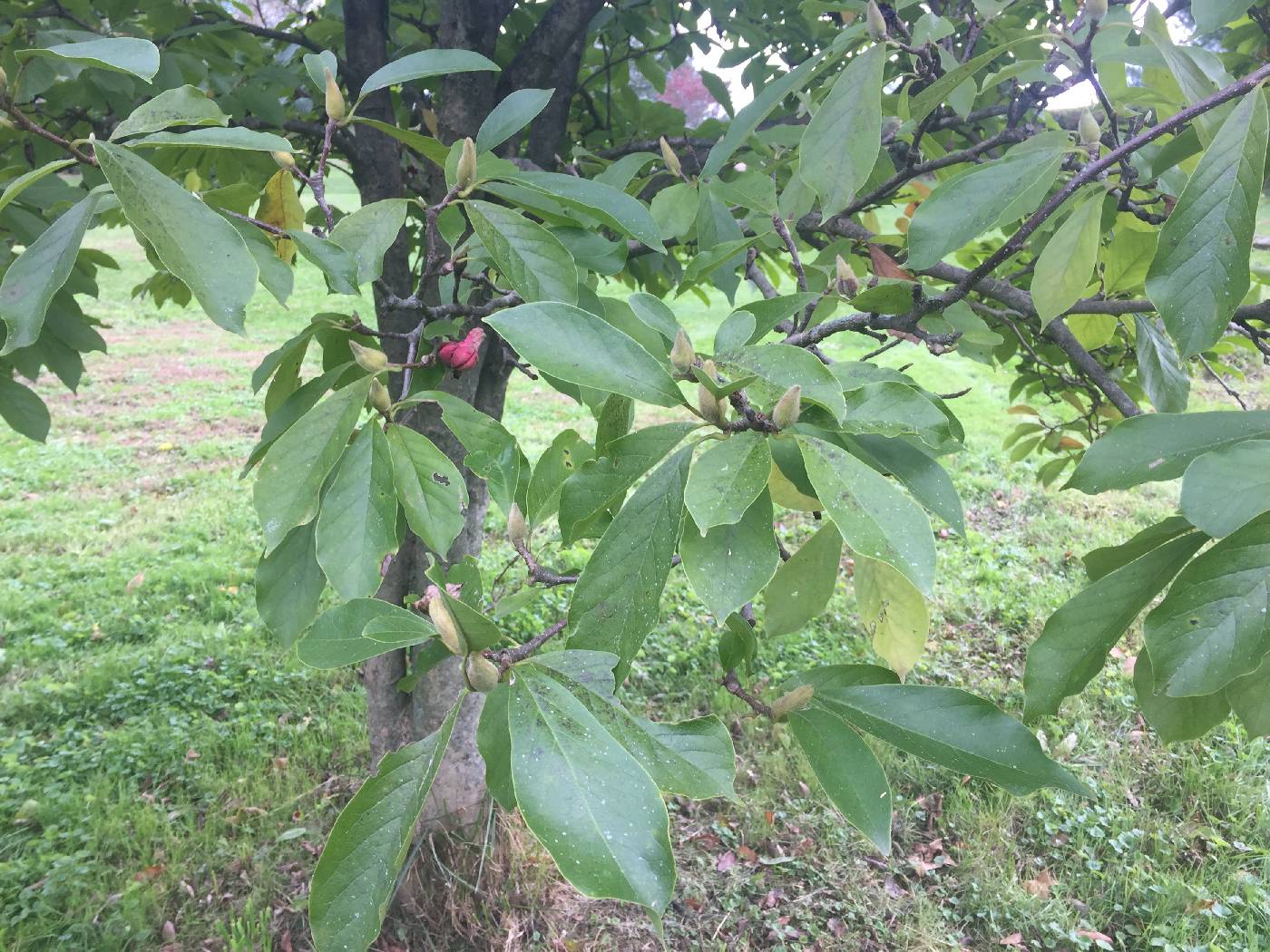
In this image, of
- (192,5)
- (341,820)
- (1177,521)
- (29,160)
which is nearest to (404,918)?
(341,820)

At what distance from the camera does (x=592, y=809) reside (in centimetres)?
54

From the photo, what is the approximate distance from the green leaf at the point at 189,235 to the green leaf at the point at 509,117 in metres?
→ 0.39

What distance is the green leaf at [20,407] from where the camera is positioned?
5.41 ft

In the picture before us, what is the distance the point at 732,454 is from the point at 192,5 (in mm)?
2093

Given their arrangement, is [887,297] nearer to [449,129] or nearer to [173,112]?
[173,112]

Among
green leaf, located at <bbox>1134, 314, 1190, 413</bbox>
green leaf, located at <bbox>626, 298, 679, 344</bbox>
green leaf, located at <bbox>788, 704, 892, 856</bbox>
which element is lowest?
green leaf, located at <bbox>788, 704, 892, 856</bbox>

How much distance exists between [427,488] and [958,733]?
57 cm

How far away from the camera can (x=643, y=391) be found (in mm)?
616

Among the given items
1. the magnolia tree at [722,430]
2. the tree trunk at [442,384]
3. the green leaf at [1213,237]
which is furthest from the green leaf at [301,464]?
the green leaf at [1213,237]

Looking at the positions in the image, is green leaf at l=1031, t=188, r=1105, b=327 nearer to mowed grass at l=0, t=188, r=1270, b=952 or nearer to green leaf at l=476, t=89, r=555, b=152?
green leaf at l=476, t=89, r=555, b=152

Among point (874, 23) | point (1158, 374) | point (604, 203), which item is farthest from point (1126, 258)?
point (604, 203)

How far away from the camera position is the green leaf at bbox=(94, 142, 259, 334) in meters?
0.67

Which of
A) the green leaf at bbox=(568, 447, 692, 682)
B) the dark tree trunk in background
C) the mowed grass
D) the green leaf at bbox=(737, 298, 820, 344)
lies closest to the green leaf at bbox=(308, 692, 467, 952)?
the green leaf at bbox=(568, 447, 692, 682)

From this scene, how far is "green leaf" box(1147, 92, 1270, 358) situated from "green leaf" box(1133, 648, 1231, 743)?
1.04 ft
